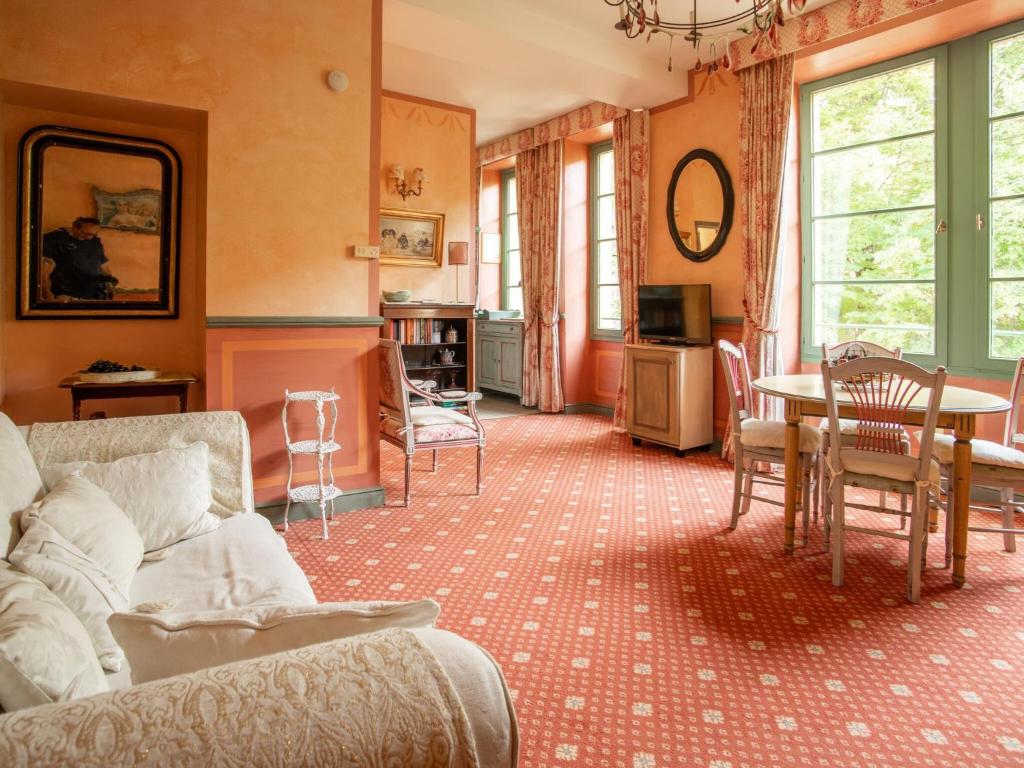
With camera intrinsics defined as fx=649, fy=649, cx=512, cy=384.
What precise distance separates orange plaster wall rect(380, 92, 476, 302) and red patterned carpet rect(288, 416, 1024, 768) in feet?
9.51

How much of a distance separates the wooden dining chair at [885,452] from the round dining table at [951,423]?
0.07m

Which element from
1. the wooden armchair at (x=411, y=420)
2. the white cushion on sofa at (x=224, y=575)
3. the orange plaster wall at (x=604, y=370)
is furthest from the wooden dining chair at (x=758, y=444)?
the orange plaster wall at (x=604, y=370)

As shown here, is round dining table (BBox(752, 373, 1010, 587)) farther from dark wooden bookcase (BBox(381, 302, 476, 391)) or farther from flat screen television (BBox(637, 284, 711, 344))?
dark wooden bookcase (BBox(381, 302, 476, 391))

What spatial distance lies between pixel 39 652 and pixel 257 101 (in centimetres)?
340

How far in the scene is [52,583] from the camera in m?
1.44

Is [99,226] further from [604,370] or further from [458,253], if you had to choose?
[604,370]

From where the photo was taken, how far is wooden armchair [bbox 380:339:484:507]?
4141 mm

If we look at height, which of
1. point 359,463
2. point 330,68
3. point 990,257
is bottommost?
point 359,463

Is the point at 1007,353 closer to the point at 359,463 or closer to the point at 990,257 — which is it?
the point at 990,257

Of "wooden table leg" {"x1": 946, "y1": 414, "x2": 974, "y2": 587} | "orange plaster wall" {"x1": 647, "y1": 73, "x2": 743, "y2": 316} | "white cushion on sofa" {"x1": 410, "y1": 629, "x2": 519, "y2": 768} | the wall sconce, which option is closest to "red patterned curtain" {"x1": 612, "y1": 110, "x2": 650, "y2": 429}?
"orange plaster wall" {"x1": 647, "y1": 73, "x2": 743, "y2": 316}

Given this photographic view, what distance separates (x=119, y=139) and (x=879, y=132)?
16.8ft

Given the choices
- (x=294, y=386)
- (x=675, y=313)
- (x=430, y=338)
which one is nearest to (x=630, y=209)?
(x=675, y=313)

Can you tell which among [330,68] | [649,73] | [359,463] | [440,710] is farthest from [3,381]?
[649,73]

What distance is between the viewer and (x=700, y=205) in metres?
5.74
